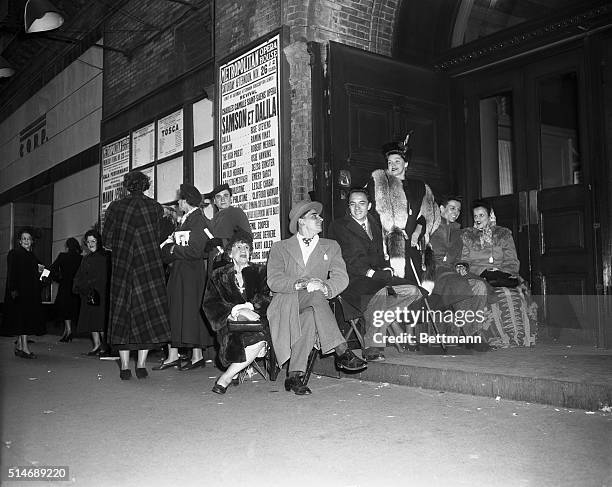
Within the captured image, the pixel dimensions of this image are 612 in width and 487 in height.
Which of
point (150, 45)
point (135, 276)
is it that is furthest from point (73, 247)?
point (135, 276)

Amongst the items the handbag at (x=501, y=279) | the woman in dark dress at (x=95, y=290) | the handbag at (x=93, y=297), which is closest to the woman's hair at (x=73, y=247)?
the woman in dark dress at (x=95, y=290)

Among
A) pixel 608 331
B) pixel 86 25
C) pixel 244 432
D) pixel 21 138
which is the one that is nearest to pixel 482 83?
pixel 608 331

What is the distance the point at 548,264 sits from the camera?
725cm

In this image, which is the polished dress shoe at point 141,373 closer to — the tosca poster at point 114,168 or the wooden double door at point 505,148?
the wooden double door at point 505,148

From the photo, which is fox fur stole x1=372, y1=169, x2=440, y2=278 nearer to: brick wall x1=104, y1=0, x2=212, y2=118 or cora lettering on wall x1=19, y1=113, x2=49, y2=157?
brick wall x1=104, y1=0, x2=212, y2=118

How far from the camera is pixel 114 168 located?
13.2 m

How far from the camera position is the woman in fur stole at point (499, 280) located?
6637 millimetres

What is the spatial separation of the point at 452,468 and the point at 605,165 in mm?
4507

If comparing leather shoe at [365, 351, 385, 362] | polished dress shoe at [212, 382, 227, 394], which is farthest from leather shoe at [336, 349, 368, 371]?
polished dress shoe at [212, 382, 227, 394]

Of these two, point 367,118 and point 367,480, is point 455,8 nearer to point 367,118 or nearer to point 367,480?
point 367,118

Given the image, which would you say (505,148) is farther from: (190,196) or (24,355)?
(24,355)

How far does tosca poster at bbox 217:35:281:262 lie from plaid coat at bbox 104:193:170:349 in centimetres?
184

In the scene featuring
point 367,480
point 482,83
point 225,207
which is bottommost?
point 367,480

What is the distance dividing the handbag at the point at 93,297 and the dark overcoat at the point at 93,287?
8 cm
